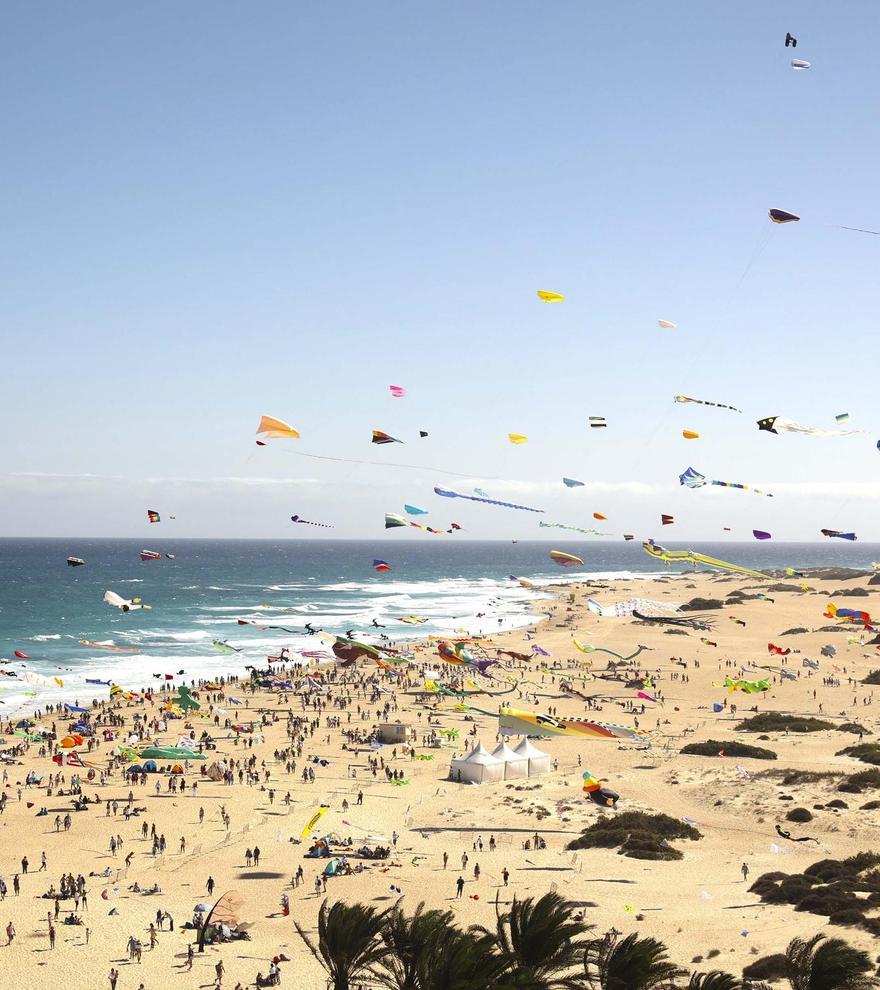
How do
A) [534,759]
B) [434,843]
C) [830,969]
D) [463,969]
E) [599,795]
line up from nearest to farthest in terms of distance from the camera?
[463,969], [830,969], [434,843], [599,795], [534,759]

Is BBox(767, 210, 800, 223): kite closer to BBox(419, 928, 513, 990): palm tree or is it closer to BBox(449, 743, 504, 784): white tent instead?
BBox(419, 928, 513, 990): palm tree

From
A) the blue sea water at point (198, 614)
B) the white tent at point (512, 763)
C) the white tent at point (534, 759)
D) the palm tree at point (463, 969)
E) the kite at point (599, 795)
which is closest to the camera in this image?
the palm tree at point (463, 969)

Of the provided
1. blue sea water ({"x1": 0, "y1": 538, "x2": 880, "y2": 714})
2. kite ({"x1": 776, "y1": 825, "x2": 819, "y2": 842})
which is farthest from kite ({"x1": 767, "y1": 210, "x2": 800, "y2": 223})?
blue sea water ({"x1": 0, "y1": 538, "x2": 880, "y2": 714})

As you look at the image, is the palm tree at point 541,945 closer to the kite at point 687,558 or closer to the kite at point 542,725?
the kite at point 687,558

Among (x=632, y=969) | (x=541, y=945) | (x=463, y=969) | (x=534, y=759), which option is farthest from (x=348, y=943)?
(x=534, y=759)

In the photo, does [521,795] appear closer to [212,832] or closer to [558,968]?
[212,832]

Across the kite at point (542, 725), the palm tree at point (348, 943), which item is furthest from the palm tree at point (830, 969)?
the kite at point (542, 725)

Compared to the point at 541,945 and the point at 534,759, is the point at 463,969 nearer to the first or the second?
the point at 541,945
